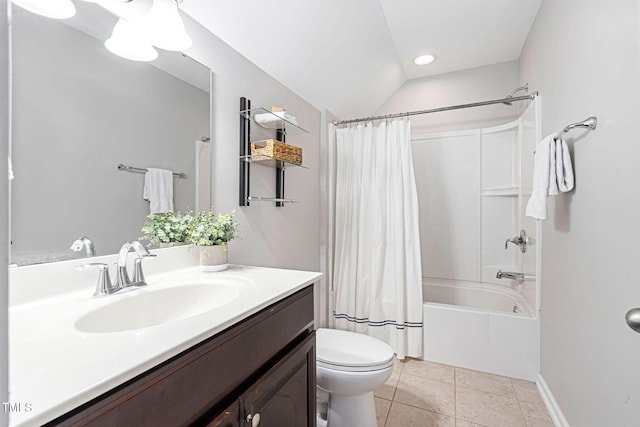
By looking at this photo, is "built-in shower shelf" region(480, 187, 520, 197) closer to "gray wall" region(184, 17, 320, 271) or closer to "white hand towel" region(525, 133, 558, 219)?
"white hand towel" region(525, 133, 558, 219)

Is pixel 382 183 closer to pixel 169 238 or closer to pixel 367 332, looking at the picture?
pixel 367 332

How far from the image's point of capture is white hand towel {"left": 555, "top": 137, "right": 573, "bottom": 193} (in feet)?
4.56

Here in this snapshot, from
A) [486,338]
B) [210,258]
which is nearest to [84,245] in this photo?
[210,258]

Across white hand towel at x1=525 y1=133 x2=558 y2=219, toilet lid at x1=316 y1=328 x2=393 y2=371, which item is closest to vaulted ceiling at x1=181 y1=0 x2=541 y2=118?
white hand towel at x1=525 y1=133 x2=558 y2=219

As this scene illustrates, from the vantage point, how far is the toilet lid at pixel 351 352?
1.41 m

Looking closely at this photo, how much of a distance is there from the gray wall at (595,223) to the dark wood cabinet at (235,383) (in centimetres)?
105

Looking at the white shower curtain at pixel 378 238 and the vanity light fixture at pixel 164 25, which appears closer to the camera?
the vanity light fixture at pixel 164 25

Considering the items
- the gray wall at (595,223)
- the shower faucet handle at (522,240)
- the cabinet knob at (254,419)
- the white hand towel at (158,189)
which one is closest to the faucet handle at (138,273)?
the white hand towel at (158,189)

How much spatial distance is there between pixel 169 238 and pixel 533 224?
2.24 meters

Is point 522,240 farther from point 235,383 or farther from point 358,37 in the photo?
point 235,383

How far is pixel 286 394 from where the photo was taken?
3.17 feet

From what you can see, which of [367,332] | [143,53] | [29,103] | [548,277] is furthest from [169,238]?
[548,277]

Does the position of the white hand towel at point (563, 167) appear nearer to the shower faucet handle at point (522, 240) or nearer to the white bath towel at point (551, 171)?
the white bath towel at point (551, 171)

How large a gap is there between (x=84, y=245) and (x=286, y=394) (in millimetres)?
783
